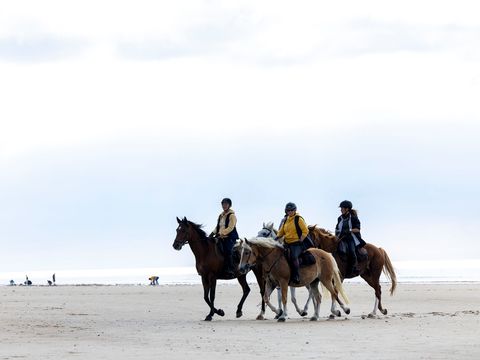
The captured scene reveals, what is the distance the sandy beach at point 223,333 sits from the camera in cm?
1484

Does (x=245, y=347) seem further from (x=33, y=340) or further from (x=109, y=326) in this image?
(x=109, y=326)

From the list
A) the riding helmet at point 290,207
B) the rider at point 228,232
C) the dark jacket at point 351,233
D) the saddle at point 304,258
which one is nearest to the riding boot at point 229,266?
the rider at point 228,232

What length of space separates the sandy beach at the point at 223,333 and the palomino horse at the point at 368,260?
0.79 metres

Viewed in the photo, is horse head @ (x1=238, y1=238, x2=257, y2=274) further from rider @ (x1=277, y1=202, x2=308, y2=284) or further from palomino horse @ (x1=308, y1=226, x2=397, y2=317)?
palomino horse @ (x1=308, y1=226, x2=397, y2=317)

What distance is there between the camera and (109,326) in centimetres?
2056

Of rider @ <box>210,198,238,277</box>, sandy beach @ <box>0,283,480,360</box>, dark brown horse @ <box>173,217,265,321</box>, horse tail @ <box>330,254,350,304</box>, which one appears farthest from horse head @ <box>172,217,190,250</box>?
horse tail @ <box>330,254,350,304</box>

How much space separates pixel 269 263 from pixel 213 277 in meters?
1.68

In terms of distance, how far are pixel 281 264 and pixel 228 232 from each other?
163 cm

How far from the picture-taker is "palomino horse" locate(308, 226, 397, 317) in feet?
74.9

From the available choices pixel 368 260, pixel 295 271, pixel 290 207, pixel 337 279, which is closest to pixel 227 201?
pixel 290 207

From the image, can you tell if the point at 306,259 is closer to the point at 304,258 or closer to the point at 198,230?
the point at 304,258

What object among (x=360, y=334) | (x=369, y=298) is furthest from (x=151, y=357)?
(x=369, y=298)

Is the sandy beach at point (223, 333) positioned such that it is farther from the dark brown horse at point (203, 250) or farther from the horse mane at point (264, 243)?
the horse mane at point (264, 243)

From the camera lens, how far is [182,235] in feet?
73.2
